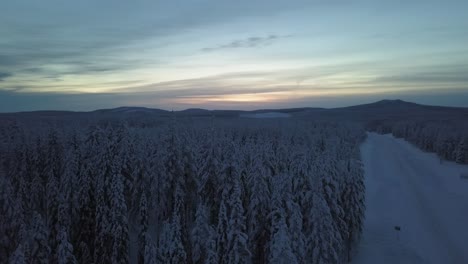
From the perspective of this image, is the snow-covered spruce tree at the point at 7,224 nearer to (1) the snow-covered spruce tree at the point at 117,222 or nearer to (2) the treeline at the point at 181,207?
(2) the treeline at the point at 181,207

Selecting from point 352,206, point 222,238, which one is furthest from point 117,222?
point 352,206

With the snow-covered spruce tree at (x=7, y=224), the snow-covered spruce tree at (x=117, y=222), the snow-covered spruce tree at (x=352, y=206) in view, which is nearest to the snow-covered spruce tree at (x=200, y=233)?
the snow-covered spruce tree at (x=117, y=222)

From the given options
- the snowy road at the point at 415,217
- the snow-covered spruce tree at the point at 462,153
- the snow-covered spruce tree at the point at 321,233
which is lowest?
the snowy road at the point at 415,217

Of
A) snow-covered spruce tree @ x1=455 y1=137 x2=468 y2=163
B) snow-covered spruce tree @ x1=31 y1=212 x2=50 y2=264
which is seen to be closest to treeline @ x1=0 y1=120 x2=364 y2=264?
snow-covered spruce tree @ x1=31 y1=212 x2=50 y2=264

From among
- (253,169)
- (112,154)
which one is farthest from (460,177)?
(112,154)

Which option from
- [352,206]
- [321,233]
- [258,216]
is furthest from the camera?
[352,206]

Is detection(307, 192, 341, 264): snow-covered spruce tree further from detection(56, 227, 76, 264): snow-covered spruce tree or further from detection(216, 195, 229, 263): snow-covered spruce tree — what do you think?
detection(56, 227, 76, 264): snow-covered spruce tree

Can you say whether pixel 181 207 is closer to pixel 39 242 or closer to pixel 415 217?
pixel 39 242
